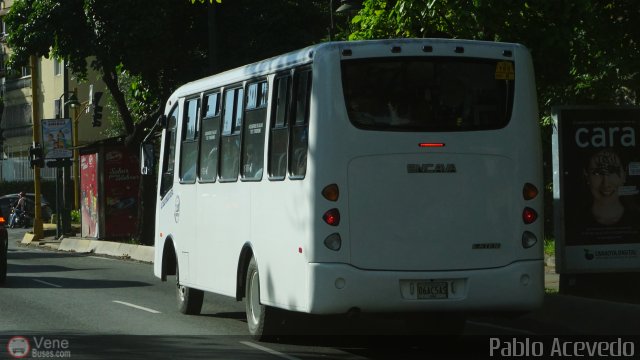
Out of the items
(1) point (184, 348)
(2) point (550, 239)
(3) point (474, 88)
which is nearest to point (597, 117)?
(3) point (474, 88)

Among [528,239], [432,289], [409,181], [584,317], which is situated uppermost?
[409,181]

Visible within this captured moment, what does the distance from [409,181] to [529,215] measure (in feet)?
3.80

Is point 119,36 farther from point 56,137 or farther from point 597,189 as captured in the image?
point 597,189

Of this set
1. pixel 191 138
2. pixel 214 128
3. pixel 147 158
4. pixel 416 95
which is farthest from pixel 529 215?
pixel 147 158

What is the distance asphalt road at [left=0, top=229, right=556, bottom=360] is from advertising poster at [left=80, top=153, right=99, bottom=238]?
17.7m

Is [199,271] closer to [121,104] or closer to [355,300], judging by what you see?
[355,300]

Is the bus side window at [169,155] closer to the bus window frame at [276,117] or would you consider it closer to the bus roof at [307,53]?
the bus roof at [307,53]

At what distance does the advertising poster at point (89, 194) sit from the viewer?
37594 millimetres

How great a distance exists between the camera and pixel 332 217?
1086 cm

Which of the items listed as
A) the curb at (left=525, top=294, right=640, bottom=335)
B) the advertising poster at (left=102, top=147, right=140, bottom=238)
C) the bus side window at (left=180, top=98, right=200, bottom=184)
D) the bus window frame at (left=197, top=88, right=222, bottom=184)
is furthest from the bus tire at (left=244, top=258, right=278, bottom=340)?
the advertising poster at (left=102, top=147, right=140, bottom=238)

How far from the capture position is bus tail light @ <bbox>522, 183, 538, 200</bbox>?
1127 centimetres

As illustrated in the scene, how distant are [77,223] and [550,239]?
96.7ft

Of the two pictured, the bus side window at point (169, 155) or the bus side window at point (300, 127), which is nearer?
the bus side window at point (300, 127)

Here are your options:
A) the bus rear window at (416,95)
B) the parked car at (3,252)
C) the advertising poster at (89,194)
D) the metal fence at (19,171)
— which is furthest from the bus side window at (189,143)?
the metal fence at (19,171)
